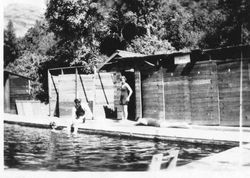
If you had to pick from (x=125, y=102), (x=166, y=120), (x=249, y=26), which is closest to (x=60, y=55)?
(x=125, y=102)

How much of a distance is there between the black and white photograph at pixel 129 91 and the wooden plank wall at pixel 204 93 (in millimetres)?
40

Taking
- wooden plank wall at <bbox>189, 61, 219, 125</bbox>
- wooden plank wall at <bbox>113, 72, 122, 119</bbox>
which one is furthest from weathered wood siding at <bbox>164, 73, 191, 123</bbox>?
wooden plank wall at <bbox>113, 72, 122, 119</bbox>

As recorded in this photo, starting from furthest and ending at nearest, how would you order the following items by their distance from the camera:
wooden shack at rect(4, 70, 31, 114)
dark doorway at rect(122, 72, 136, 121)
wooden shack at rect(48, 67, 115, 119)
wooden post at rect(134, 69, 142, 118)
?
wooden shack at rect(4, 70, 31, 114)
wooden shack at rect(48, 67, 115, 119)
dark doorway at rect(122, 72, 136, 121)
wooden post at rect(134, 69, 142, 118)

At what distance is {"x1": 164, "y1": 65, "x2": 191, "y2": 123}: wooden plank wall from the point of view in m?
13.8

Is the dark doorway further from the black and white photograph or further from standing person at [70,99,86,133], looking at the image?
standing person at [70,99,86,133]

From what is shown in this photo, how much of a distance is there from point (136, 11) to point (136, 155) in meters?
9.32

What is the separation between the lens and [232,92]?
12641 millimetres

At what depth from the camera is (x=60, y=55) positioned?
18.4 m

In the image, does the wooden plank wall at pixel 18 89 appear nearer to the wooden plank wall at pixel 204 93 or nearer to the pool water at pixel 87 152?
the pool water at pixel 87 152

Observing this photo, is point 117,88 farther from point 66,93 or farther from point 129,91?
point 129,91

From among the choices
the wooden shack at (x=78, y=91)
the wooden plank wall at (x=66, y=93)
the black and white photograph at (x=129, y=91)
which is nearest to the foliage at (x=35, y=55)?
the black and white photograph at (x=129, y=91)

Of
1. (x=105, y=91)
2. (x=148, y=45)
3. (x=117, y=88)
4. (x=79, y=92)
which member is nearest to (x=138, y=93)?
(x=148, y=45)

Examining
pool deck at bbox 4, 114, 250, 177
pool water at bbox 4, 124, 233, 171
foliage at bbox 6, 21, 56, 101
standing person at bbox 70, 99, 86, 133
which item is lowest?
pool water at bbox 4, 124, 233, 171

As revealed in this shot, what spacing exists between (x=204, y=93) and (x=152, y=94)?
2.46 meters
